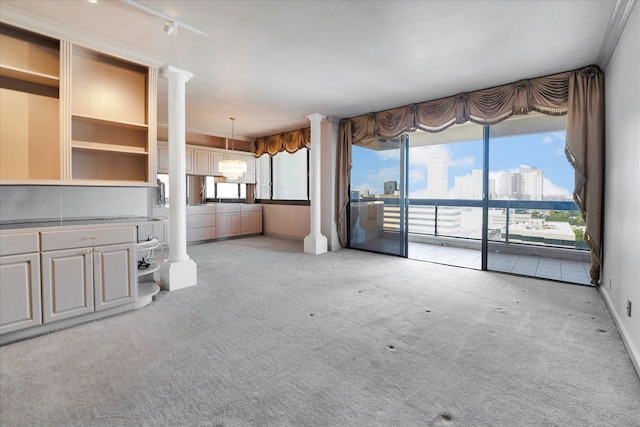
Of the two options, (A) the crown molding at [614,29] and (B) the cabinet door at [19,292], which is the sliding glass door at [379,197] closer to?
(A) the crown molding at [614,29]

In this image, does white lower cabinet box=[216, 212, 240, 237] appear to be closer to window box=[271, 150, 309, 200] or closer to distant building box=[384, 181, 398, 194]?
window box=[271, 150, 309, 200]

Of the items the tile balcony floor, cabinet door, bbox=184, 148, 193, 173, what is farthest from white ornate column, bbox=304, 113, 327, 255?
cabinet door, bbox=184, 148, 193, 173

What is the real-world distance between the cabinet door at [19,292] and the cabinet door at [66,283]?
0.15ft

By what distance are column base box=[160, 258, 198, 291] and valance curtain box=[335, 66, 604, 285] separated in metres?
3.99

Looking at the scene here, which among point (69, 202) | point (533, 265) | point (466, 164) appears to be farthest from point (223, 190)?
point (533, 265)

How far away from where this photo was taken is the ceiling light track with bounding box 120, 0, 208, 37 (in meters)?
2.27

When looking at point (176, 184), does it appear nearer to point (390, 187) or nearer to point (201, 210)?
point (201, 210)

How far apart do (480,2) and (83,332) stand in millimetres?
4056

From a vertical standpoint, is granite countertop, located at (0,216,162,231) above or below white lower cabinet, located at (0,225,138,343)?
above

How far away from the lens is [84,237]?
2.47 meters

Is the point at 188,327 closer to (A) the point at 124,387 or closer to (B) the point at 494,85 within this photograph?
(A) the point at 124,387

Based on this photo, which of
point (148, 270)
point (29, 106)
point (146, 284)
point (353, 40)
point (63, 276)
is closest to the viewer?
point (63, 276)

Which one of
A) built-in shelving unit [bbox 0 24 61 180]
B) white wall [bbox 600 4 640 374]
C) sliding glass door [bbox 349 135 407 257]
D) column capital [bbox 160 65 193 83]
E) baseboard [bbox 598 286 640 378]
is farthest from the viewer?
sliding glass door [bbox 349 135 407 257]

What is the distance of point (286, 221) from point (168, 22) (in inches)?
203
